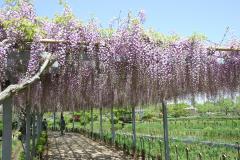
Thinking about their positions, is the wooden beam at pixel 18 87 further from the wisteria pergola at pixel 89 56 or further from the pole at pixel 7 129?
the pole at pixel 7 129

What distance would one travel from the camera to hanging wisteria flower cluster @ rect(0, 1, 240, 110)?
4.75 metres

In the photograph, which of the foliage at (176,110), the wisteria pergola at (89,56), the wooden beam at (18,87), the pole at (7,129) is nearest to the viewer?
the wooden beam at (18,87)

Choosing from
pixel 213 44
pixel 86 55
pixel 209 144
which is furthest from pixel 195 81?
pixel 209 144

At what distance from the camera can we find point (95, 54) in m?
5.04

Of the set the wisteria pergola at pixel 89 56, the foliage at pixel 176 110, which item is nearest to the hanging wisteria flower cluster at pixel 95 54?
the wisteria pergola at pixel 89 56

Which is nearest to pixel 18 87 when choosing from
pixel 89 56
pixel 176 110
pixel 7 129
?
pixel 89 56

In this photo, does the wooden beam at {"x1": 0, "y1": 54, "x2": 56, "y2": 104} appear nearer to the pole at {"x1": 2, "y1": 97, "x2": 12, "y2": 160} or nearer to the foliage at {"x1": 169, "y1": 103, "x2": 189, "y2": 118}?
the pole at {"x1": 2, "y1": 97, "x2": 12, "y2": 160}

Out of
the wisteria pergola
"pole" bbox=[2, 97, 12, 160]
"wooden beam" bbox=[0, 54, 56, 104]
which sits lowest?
"pole" bbox=[2, 97, 12, 160]

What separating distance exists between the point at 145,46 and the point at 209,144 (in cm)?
642

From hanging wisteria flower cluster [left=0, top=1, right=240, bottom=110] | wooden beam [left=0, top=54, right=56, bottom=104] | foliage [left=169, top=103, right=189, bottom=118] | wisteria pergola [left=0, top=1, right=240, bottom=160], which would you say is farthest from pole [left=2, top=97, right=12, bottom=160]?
foliage [left=169, top=103, right=189, bottom=118]

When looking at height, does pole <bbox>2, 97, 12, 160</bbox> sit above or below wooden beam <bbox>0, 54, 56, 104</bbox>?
below

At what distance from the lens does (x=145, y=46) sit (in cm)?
505

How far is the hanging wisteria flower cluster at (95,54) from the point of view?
4.75 meters

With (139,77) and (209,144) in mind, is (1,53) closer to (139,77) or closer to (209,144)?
(139,77)
